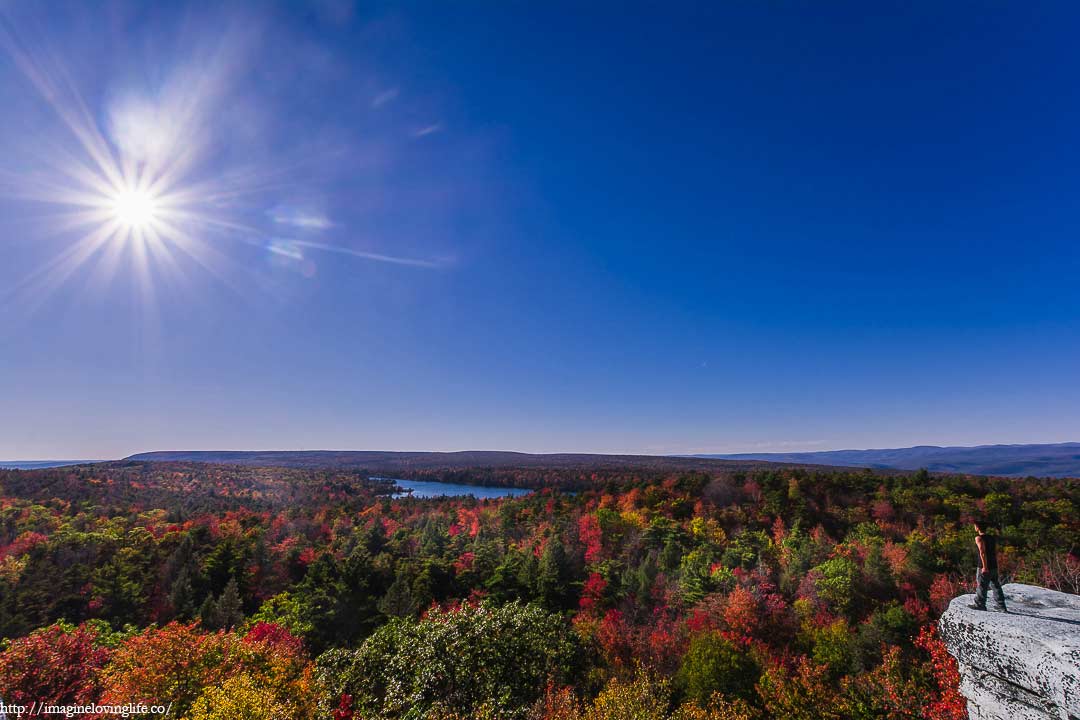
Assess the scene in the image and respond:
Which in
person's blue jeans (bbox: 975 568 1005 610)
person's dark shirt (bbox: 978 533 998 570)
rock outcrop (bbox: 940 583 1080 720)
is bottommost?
rock outcrop (bbox: 940 583 1080 720)

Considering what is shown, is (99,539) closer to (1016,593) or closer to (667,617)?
(667,617)

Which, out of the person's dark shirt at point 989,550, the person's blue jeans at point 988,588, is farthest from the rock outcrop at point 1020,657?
the person's dark shirt at point 989,550

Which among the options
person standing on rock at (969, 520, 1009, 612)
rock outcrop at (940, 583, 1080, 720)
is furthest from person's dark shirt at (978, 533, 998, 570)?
rock outcrop at (940, 583, 1080, 720)

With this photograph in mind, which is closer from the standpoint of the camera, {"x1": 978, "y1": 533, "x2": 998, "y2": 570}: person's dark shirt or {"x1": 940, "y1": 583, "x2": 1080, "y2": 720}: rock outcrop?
{"x1": 940, "y1": 583, "x2": 1080, "y2": 720}: rock outcrop

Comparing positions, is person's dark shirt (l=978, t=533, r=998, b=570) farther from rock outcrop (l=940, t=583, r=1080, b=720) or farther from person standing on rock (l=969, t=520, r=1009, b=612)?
rock outcrop (l=940, t=583, r=1080, b=720)

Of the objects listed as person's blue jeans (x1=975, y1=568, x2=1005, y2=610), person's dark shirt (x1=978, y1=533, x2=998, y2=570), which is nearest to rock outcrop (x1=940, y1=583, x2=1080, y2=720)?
person's blue jeans (x1=975, y1=568, x2=1005, y2=610)

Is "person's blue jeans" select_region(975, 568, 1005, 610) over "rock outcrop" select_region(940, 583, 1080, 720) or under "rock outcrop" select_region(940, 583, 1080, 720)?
over

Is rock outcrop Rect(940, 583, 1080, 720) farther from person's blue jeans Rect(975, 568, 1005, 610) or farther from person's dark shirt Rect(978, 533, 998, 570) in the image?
person's dark shirt Rect(978, 533, 998, 570)

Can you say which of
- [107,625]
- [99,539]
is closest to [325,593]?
[107,625]

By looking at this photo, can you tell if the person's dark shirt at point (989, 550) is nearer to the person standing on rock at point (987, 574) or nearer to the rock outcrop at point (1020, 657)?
the person standing on rock at point (987, 574)
